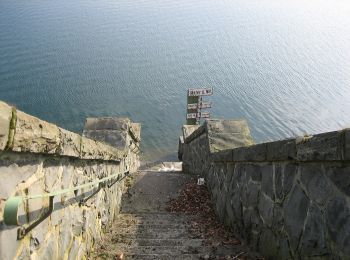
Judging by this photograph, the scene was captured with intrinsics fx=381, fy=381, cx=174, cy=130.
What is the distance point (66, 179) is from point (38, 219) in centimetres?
80

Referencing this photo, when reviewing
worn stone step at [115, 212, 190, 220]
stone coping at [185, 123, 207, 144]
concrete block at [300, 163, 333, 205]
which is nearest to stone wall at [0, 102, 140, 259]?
concrete block at [300, 163, 333, 205]

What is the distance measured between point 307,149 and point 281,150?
2.04 ft

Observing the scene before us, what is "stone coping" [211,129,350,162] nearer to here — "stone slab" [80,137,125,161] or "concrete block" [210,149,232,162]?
"concrete block" [210,149,232,162]

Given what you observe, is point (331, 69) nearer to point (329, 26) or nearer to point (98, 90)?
point (329, 26)

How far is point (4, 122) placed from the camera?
232 cm

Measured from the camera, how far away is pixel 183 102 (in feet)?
92.3

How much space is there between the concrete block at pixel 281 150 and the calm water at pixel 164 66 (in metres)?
19.9

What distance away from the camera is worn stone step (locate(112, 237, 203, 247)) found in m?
5.97

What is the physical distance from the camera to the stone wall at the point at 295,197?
10.1ft

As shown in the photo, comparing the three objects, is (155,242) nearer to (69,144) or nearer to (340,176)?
(69,144)

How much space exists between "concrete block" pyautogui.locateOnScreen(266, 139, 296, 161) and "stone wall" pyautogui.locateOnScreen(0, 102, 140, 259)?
2118 millimetres

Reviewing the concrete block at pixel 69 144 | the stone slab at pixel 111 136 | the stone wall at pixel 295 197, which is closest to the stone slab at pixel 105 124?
the stone slab at pixel 111 136

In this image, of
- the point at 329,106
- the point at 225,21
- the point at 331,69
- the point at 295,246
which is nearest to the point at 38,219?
the point at 295,246

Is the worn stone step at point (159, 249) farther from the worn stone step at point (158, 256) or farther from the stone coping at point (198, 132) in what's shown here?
the stone coping at point (198, 132)
